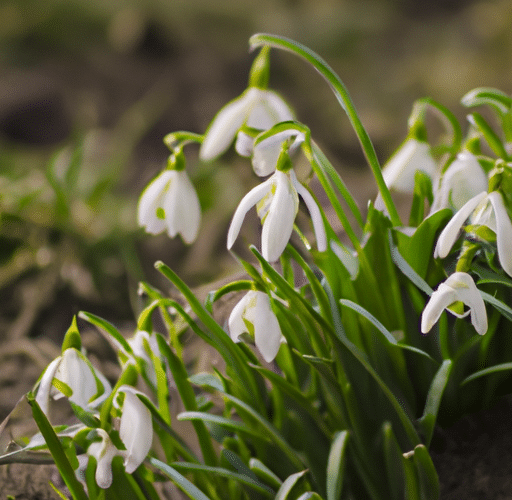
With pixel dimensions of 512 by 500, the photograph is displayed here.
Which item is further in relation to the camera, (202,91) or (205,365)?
(202,91)

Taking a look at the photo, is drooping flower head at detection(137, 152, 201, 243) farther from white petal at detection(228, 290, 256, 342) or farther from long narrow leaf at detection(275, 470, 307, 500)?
long narrow leaf at detection(275, 470, 307, 500)

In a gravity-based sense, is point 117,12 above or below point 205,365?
above

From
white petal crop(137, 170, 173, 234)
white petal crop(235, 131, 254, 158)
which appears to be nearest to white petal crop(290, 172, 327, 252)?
white petal crop(235, 131, 254, 158)

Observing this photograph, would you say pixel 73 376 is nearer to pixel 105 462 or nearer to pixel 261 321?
pixel 105 462

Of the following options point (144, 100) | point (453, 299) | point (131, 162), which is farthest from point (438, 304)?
point (144, 100)

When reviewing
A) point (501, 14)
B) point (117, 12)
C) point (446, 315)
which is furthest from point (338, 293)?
point (117, 12)

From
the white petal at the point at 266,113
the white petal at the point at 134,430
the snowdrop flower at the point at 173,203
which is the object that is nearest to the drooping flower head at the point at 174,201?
the snowdrop flower at the point at 173,203

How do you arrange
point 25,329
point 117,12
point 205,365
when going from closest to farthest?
point 205,365 → point 25,329 → point 117,12

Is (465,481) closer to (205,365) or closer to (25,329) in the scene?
(205,365)
